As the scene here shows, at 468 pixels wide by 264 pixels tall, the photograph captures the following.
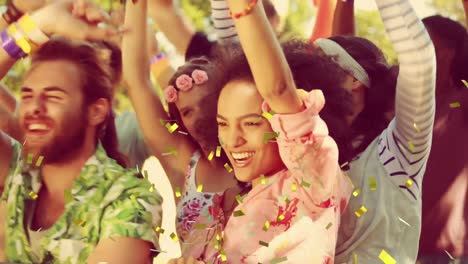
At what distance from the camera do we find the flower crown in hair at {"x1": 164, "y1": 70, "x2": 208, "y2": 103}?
1915 mm

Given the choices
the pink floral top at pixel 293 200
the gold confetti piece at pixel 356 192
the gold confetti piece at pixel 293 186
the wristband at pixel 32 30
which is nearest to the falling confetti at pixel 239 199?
the pink floral top at pixel 293 200

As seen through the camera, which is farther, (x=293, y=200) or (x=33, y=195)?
(x=33, y=195)

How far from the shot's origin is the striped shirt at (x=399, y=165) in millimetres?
1859

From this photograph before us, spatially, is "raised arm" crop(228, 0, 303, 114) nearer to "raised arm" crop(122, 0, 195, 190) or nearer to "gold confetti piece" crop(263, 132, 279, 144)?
"gold confetti piece" crop(263, 132, 279, 144)

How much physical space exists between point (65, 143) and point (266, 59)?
44cm

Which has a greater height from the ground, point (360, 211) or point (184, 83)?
point (184, 83)

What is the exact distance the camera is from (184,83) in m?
1.92

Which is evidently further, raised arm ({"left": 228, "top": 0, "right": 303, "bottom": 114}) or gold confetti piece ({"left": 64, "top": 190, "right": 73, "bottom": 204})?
gold confetti piece ({"left": 64, "top": 190, "right": 73, "bottom": 204})

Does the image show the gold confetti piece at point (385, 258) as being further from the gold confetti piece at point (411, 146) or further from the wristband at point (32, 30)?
the wristband at point (32, 30)

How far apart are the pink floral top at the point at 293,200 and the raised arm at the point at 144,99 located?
13 centimetres

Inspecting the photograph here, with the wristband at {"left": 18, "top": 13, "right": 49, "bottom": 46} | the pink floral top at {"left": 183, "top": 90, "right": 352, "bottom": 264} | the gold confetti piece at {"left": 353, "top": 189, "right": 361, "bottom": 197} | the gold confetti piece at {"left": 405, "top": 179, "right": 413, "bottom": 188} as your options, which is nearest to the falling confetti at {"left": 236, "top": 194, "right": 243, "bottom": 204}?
the pink floral top at {"left": 183, "top": 90, "right": 352, "bottom": 264}

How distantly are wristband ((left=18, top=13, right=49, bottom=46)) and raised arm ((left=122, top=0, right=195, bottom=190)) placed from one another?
16cm

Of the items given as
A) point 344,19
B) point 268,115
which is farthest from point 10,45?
point 344,19

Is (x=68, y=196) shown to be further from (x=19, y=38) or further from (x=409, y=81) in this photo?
(x=409, y=81)
